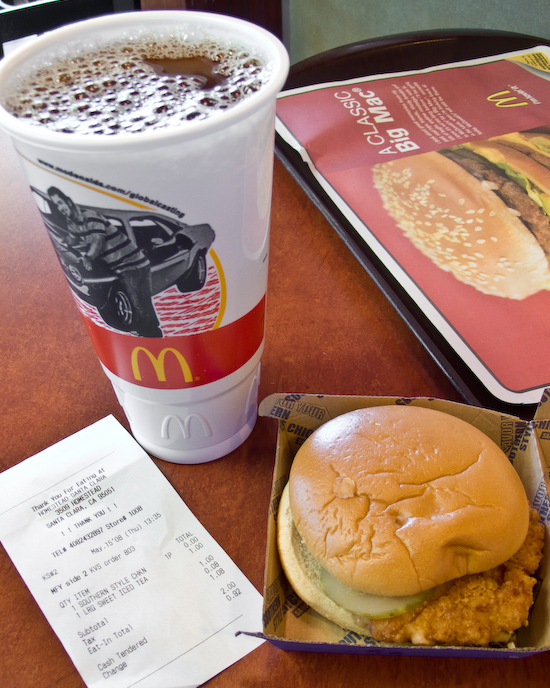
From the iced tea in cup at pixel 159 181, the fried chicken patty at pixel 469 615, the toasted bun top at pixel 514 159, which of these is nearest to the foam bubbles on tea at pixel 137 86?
the iced tea in cup at pixel 159 181

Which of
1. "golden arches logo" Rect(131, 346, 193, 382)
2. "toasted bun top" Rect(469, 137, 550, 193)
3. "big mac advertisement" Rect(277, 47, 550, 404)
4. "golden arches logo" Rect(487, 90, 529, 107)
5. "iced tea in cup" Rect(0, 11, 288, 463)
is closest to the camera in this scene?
"iced tea in cup" Rect(0, 11, 288, 463)

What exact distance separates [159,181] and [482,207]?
0.61 metres

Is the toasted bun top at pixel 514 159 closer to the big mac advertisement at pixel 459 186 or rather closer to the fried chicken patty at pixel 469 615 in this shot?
the big mac advertisement at pixel 459 186

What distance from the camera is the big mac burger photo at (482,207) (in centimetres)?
73

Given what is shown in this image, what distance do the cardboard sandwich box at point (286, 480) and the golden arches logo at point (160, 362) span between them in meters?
0.08

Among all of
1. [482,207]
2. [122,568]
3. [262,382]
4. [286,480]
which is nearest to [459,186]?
[482,207]

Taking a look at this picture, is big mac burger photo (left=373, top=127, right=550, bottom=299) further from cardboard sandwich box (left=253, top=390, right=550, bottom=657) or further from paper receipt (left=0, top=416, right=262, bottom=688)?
paper receipt (left=0, top=416, right=262, bottom=688)

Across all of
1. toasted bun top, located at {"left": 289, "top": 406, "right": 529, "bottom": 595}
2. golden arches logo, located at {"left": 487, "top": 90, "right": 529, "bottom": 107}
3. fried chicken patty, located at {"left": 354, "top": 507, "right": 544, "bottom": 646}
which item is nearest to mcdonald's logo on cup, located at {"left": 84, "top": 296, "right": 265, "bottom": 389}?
toasted bun top, located at {"left": 289, "top": 406, "right": 529, "bottom": 595}

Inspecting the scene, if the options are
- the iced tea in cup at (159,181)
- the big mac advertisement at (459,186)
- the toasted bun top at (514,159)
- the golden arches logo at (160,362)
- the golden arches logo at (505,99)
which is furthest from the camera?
the golden arches logo at (505,99)

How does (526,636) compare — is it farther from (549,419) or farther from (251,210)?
(251,210)

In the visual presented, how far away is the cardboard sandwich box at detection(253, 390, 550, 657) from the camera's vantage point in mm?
395

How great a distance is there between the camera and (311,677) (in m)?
0.42


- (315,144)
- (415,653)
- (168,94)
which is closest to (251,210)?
(168,94)

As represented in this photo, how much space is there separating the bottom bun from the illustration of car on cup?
0.21 m
